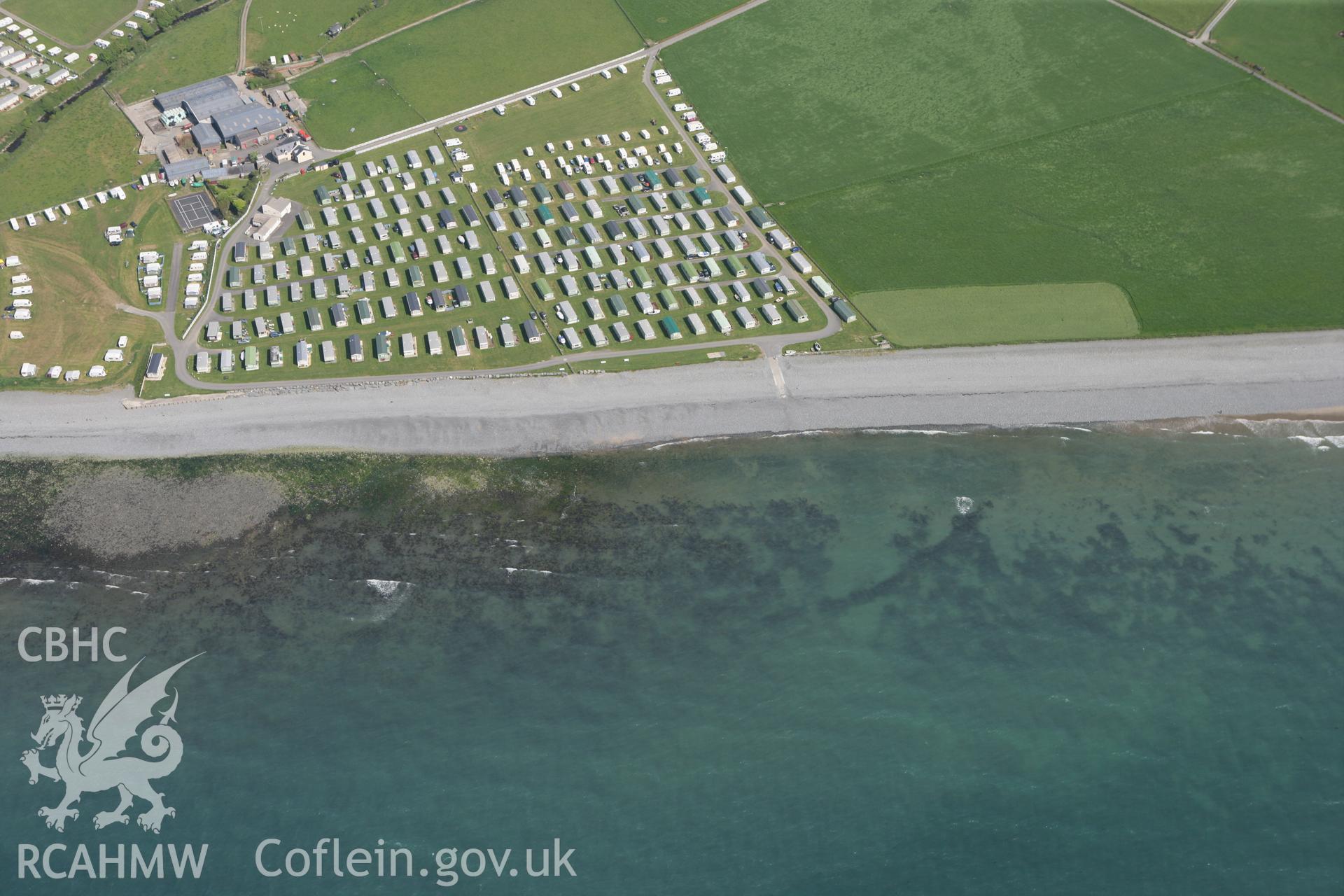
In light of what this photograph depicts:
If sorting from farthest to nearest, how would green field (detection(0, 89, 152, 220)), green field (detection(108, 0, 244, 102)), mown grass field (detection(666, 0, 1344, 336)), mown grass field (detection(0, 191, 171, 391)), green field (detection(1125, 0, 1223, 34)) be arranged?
1. green field (detection(1125, 0, 1223, 34))
2. green field (detection(108, 0, 244, 102))
3. green field (detection(0, 89, 152, 220))
4. mown grass field (detection(666, 0, 1344, 336))
5. mown grass field (detection(0, 191, 171, 391))

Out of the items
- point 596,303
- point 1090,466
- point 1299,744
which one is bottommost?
point 1299,744

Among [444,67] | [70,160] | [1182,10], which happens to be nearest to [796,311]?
[444,67]

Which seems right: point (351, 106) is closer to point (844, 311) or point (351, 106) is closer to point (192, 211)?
point (192, 211)

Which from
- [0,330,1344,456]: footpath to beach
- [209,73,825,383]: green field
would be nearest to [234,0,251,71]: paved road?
[209,73,825,383]: green field

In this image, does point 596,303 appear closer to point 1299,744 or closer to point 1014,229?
point 1014,229

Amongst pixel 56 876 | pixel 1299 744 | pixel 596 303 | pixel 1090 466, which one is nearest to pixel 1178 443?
pixel 1090 466

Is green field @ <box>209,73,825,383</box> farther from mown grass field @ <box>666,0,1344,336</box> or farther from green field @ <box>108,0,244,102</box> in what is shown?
green field @ <box>108,0,244,102</box>
